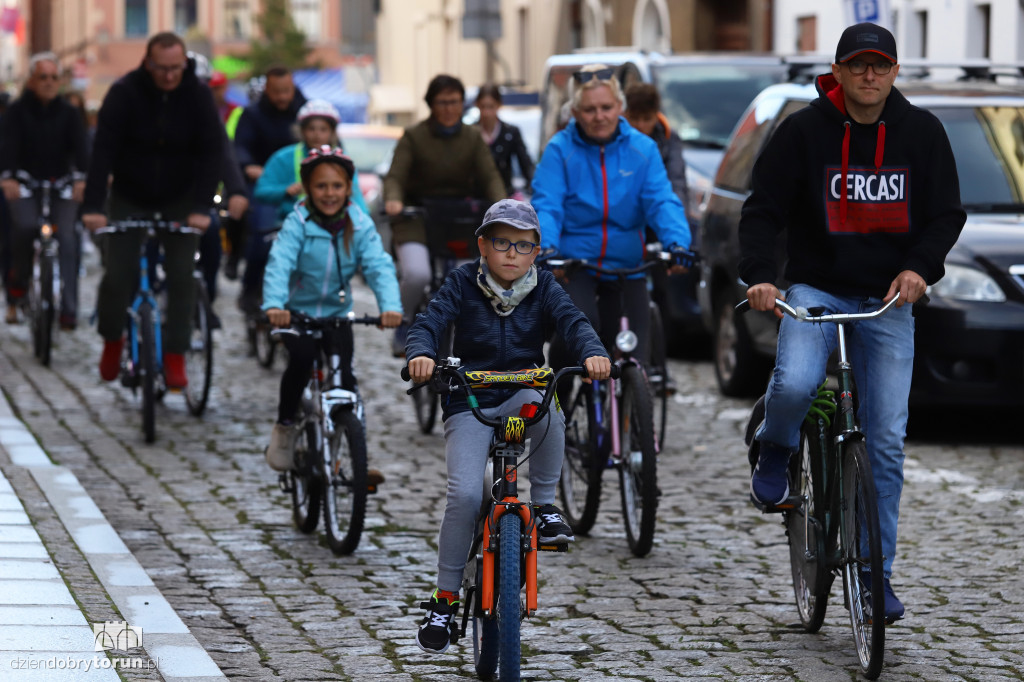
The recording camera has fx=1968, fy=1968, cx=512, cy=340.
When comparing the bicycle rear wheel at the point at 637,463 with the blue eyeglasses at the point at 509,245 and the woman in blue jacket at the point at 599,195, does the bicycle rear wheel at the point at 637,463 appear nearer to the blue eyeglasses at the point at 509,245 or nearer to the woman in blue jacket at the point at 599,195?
the woman in blue jacket at the point at 599,195

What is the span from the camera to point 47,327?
13.5m

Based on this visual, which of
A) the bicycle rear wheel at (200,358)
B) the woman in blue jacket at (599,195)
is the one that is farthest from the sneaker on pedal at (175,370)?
the woman in blue jacket at (599,195)

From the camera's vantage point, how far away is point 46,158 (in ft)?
47.0

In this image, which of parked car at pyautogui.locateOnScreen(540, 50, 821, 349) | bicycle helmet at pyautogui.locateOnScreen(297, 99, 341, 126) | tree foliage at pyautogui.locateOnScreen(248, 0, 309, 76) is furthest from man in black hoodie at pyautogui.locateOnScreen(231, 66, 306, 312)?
tree foliage at pyautogui.locateOnScreen(248, 0, 309, 76)

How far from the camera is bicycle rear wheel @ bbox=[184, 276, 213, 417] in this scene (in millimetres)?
11195

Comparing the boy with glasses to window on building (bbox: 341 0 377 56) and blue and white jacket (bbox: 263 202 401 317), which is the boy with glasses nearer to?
blue and white jacket (bbox: 263 202 401 317)

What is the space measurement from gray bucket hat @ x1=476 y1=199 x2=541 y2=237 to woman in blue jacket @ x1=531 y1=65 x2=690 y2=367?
2.27m

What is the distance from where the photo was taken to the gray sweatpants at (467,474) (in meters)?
5.77

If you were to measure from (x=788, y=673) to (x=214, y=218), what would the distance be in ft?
25.6

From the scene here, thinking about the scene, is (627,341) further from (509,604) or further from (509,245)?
(509,604)

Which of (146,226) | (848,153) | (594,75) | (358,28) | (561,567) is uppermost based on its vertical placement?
(358,28)

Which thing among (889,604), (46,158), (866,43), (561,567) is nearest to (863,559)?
(889,604)

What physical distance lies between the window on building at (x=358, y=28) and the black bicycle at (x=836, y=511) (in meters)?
63.0

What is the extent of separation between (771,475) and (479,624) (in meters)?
1.12
